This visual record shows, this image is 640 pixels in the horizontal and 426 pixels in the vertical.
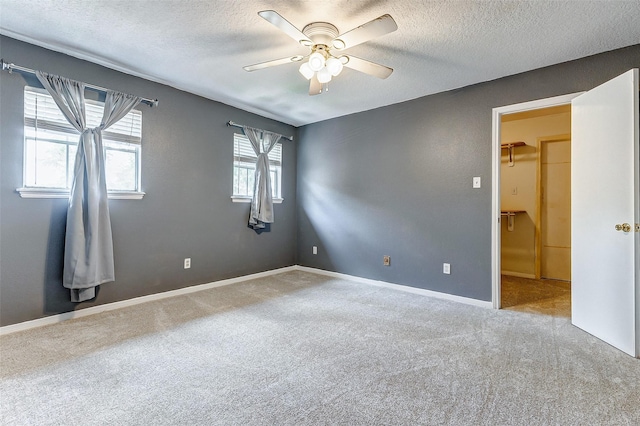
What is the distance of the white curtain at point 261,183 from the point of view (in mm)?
4359

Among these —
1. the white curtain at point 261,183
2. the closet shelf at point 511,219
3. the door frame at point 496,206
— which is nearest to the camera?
the door frame at point 496,206

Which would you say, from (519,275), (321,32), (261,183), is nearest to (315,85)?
(321,32)

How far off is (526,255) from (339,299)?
3.17 metres

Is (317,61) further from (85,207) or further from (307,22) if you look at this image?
(85,207)

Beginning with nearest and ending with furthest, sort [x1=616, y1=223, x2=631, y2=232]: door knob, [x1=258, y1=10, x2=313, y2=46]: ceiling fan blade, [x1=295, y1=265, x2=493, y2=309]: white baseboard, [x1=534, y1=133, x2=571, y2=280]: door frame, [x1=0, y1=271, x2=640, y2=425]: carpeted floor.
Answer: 1. [x1=0, y1=271, x2=640, y2=425]: carpeted floor
2. [x1=258, y1=10, x2=313, y2=46]: ceiling fan blade
3. [x1=616, y1=223, x2=631, y2=232]: door knob
4. [x1=295, y1=265, x2=493, y2=309]: white baseboard
5. [x1=534, y1=133, x2=571, y2=280]: door frame

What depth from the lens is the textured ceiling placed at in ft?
6.86

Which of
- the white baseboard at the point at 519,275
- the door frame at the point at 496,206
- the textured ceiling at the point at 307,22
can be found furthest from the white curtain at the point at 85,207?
the white baseboard at the point at 519,275

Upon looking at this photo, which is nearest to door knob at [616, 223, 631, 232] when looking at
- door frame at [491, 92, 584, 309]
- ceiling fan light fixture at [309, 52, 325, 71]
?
door frame at [491, 92, 584, 309]

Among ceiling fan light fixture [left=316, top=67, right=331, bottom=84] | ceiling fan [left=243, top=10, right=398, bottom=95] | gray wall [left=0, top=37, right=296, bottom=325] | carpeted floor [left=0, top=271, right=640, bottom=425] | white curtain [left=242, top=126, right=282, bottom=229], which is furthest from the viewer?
white curtain [left=242, top=126, right=282, bottom=229]

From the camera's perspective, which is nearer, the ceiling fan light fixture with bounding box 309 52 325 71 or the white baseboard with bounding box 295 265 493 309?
the ceiling fan light fixture with bounding box 309 52 325 71

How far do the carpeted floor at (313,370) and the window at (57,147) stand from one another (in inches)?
47.4

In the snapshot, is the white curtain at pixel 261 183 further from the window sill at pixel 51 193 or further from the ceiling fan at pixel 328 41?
the ceiling fan at pixel 328 41

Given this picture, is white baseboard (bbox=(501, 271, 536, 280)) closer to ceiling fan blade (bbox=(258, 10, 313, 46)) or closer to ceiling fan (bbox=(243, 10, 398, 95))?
ceiling fan (bbox=(243, 10, 398, 95))

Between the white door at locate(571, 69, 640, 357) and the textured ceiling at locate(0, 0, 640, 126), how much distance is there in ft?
1.68
